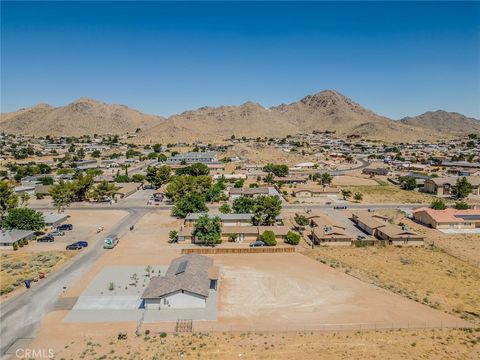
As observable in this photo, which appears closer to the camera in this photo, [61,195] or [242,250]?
[242,250]

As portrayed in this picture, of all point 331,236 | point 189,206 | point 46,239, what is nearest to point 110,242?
point 46,239

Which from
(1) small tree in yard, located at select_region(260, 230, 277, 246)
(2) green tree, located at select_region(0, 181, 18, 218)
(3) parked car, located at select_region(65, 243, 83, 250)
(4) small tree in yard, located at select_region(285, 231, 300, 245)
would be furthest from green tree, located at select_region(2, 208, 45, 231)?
(4) small tree in yard, located at select_region(285, 231, 300, 245)

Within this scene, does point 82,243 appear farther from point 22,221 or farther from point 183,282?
point 183,282

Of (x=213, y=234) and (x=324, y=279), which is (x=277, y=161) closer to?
(x=213, y=234)

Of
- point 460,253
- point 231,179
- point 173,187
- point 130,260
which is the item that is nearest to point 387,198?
point 460,253

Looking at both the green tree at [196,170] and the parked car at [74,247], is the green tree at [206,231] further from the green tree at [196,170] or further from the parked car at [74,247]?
the green tree at [196,170]

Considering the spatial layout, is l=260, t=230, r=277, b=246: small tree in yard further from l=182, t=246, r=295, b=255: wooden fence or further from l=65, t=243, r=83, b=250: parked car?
l=65, t=243, r=83, b=250: parked car

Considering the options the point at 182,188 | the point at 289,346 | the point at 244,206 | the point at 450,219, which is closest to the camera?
the point at 289,346
